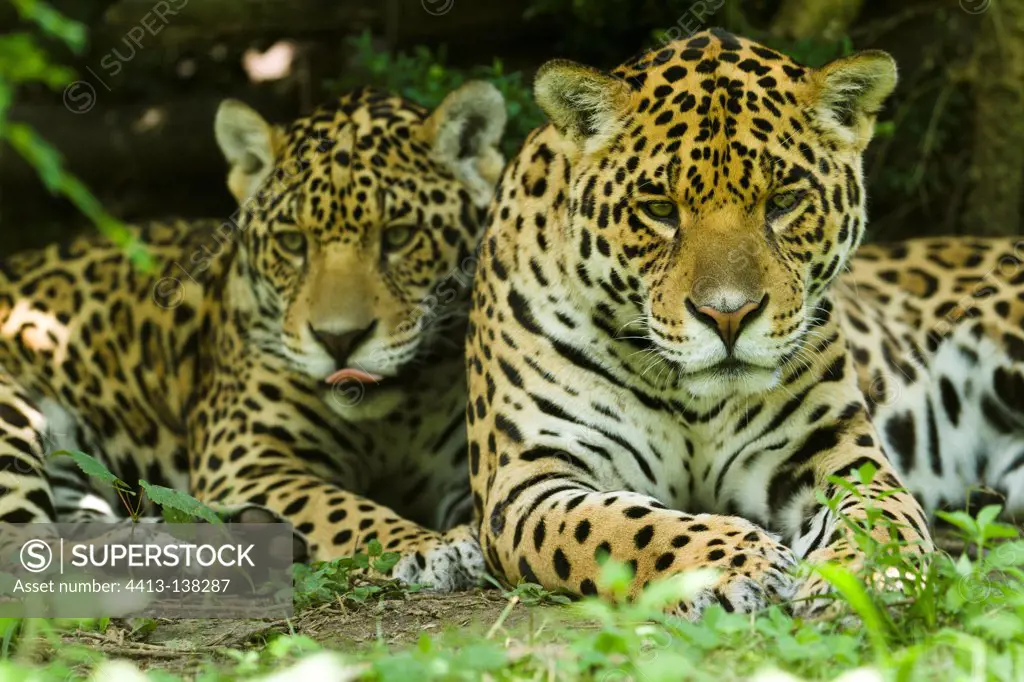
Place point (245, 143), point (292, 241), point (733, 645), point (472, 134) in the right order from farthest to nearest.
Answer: point (245, 143)
point (472, 134)
point (292, 241)
point (733, 645)

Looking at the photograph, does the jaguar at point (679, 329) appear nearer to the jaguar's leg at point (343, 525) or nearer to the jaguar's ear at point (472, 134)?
the jaguar's leg at point (343, 525)

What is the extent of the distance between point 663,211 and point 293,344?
247cm

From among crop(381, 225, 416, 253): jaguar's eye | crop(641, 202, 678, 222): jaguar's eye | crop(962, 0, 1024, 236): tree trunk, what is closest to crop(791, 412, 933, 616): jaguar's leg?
crop(641, 202, 678, 222): jaguar's eye

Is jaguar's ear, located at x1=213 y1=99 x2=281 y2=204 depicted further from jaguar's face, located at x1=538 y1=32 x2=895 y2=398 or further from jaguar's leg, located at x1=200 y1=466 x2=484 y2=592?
jaguar's face, located at x1=538 y1=32 x2=895 y2=398

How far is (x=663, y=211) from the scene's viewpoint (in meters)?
6.13

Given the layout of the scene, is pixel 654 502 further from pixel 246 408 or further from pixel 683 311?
pixel 246 408

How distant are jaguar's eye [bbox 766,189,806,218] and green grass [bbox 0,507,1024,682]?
1615mm

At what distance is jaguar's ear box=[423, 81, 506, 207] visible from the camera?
8.08 metres

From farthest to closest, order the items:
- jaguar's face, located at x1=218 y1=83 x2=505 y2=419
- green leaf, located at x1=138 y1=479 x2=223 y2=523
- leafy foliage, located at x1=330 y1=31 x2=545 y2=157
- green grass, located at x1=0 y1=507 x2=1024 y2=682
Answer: leafy foliage, located at x1=330 y1=31 x2=545 y2=157, jaguar's face, located at x1=218 y1=83 x2=505 y2=419, green leaf, located at x1=138 y1=479 x2=223 y2=523, green grass, located at x1=0 y1=507 x2=1024 y2=682

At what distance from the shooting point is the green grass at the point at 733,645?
4.08m

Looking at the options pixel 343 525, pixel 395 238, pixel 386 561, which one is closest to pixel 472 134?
pixel 395 238

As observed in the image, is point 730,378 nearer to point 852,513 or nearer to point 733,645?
point 852,513

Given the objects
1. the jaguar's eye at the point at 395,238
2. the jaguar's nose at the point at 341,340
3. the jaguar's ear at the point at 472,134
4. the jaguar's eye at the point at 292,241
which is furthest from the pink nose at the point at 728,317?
the jaguar's eye at the point at 292,241

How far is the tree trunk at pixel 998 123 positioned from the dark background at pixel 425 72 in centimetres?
1
